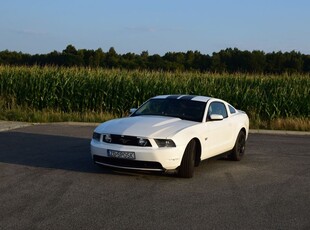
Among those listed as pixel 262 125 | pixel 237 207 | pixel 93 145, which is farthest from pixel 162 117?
pixel 262 125

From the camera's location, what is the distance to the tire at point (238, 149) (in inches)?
430

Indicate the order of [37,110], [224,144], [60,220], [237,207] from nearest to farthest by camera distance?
[60,220] < [237,207] < [224,144] < [37,110]

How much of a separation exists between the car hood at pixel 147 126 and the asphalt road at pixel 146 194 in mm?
760

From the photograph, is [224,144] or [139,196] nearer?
[139,196]

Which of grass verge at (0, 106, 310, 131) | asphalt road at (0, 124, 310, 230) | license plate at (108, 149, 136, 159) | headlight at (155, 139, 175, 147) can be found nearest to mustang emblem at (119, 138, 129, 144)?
license plate at (108, 149, 136, 159)

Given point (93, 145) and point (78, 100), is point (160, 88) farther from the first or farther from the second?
point (93, 145)

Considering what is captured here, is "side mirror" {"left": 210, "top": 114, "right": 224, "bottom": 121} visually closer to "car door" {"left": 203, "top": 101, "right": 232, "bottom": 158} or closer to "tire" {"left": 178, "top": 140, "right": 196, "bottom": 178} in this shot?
"car door" {"left": 203, "top": 101, "right": 232, "bottom": 158}

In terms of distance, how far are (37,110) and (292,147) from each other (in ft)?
41.7

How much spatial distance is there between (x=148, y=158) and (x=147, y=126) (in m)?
0.67

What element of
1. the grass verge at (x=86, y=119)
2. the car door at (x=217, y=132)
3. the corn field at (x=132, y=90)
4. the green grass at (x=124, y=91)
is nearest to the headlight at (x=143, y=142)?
the car door at (x=217, y=132)

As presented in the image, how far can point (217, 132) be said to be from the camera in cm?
992

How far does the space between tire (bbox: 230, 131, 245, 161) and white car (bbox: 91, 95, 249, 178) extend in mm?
455

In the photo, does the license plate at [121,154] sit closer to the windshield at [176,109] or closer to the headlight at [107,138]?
the headlight at [107,138]

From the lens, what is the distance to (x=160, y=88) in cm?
2308
